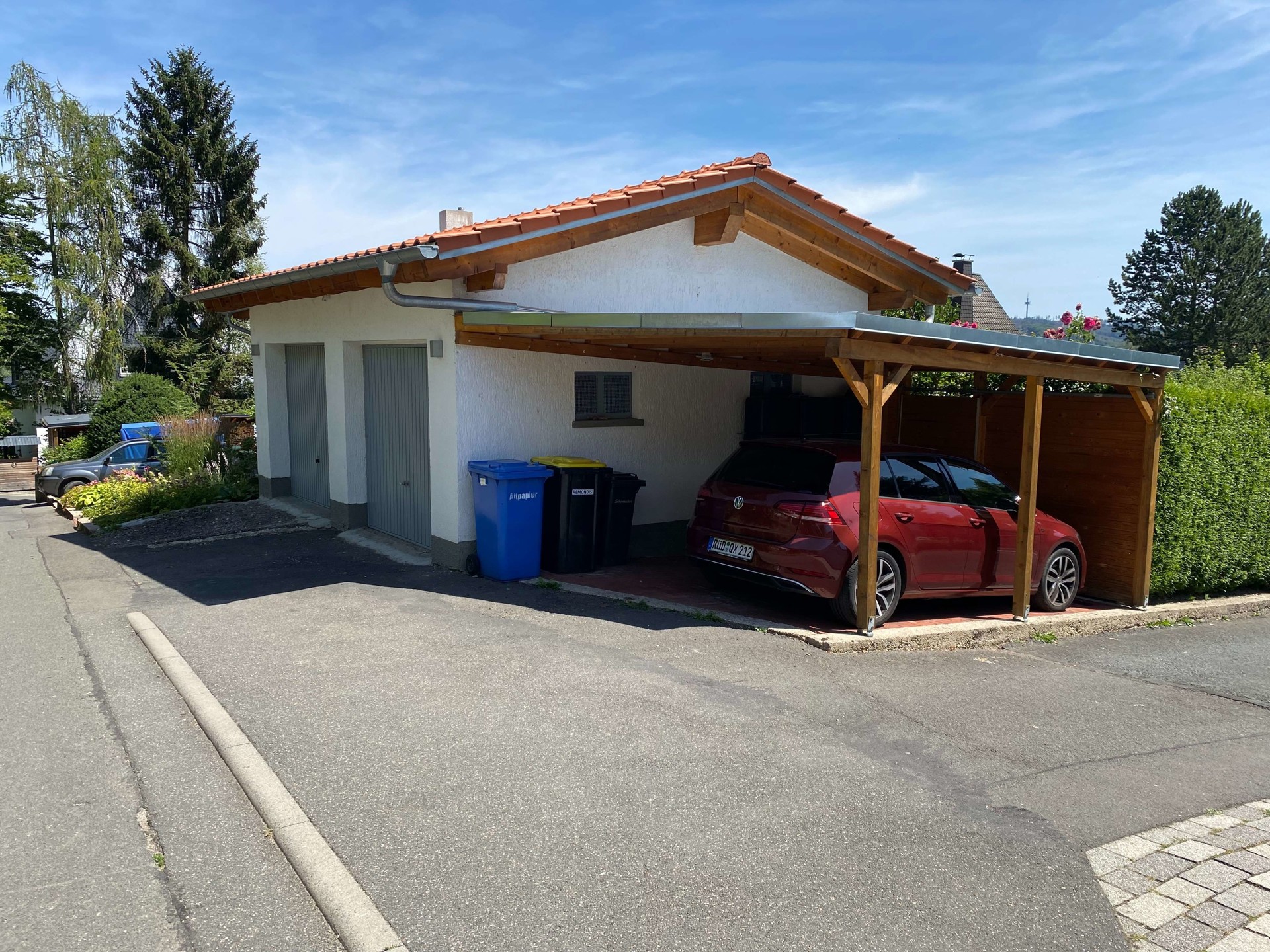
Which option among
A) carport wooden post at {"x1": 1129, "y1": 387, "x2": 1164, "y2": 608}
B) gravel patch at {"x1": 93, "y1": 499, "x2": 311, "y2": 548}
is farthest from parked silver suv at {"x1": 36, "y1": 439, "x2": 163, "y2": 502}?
carport wooden post at {"x1": 1129, "y1": 387, "x2": 1164, "y2": 608}

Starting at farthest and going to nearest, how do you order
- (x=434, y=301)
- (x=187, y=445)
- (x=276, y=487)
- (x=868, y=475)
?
(x=187, y=445)
(x=276, y=487)
(x=434, y=301)
(x=868, y=475)

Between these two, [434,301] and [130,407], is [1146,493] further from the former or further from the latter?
[130,407]

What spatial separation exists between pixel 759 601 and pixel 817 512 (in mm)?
1571

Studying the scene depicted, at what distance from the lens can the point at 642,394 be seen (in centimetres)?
1062

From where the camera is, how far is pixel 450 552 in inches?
355

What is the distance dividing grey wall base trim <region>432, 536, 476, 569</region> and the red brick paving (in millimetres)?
796

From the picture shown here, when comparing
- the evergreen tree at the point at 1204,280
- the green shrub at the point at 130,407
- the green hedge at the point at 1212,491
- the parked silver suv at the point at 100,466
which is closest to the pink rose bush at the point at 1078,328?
the green hedge at the point at 1212,491

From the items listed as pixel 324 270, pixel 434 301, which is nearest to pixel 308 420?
pixel 324 270

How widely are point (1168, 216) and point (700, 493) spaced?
54580mm

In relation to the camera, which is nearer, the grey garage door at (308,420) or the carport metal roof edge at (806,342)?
the carport metal roof edge at (806,342)

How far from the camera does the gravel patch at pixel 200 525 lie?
10852 mm

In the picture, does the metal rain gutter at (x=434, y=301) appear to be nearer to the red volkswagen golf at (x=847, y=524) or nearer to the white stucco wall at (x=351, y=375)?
the white stucco wall at (x=351, y=375)

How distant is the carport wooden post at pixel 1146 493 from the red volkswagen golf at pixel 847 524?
1.47 m

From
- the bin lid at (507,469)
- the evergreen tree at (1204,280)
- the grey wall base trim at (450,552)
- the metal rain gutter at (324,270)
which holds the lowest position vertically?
the grey wall base trim at (450,552)
